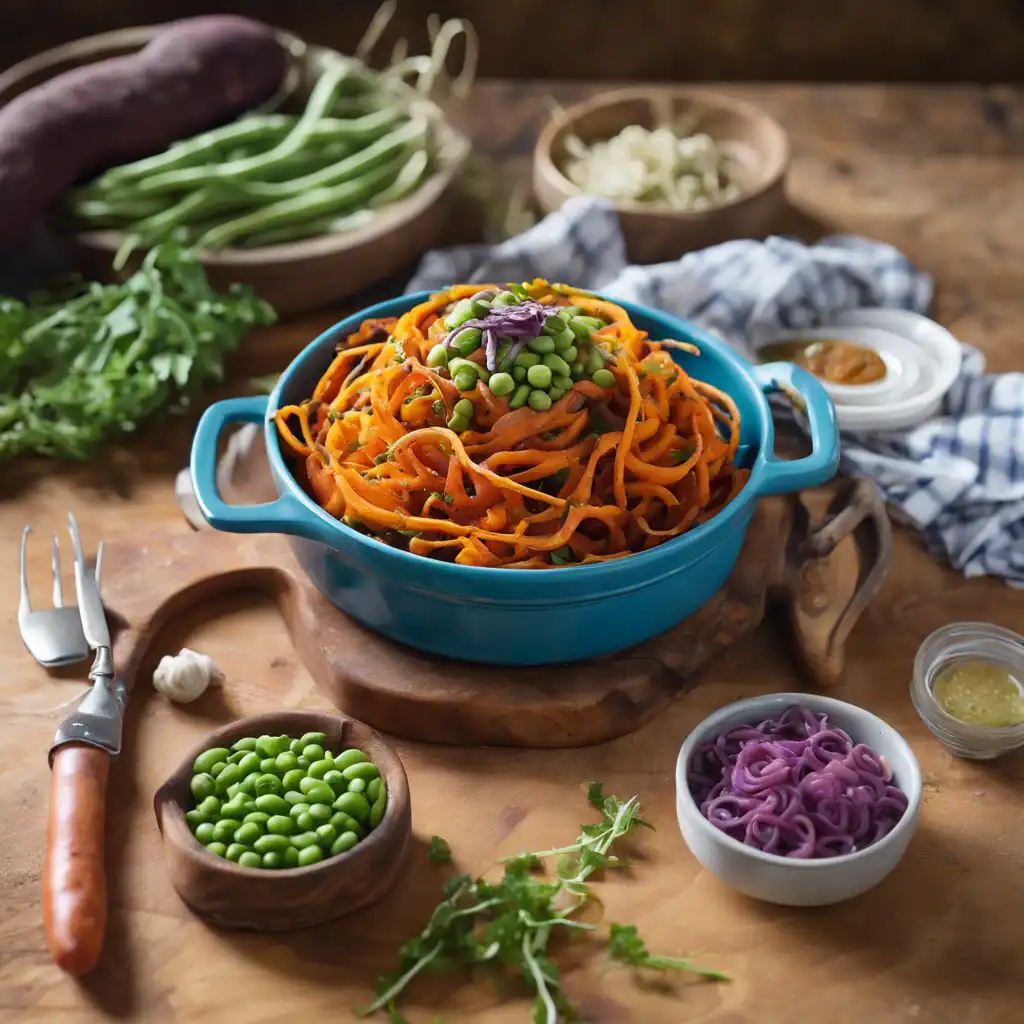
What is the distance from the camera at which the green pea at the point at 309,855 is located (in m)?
1.69

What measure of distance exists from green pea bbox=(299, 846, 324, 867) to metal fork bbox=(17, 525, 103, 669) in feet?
2.23

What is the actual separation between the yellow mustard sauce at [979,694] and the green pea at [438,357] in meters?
0.98

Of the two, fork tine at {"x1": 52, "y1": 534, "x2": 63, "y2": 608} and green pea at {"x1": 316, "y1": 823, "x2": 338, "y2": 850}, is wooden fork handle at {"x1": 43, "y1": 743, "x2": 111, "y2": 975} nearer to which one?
green pea at {"x1": 316, "y1": 823, "x2": 338, "y2": 850}

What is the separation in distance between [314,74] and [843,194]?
1498 millimetres

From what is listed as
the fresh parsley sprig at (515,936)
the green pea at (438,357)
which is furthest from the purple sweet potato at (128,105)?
the fresh parsley sprig at (515,936)

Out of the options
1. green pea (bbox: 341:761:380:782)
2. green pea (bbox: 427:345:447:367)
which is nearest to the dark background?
green pea (bbox: 427:345:447:367)

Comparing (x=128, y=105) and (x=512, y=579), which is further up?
(x=128, y=105)

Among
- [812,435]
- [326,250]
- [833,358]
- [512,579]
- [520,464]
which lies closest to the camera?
[512,579]

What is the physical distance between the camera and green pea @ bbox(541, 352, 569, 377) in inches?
77.8

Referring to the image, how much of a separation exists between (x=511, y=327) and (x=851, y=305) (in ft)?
4.32

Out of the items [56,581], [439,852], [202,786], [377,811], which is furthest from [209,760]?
[56,581]

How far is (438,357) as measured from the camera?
2029 mm

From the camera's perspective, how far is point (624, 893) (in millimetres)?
1825

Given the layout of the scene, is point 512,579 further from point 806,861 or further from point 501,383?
point 806,861
